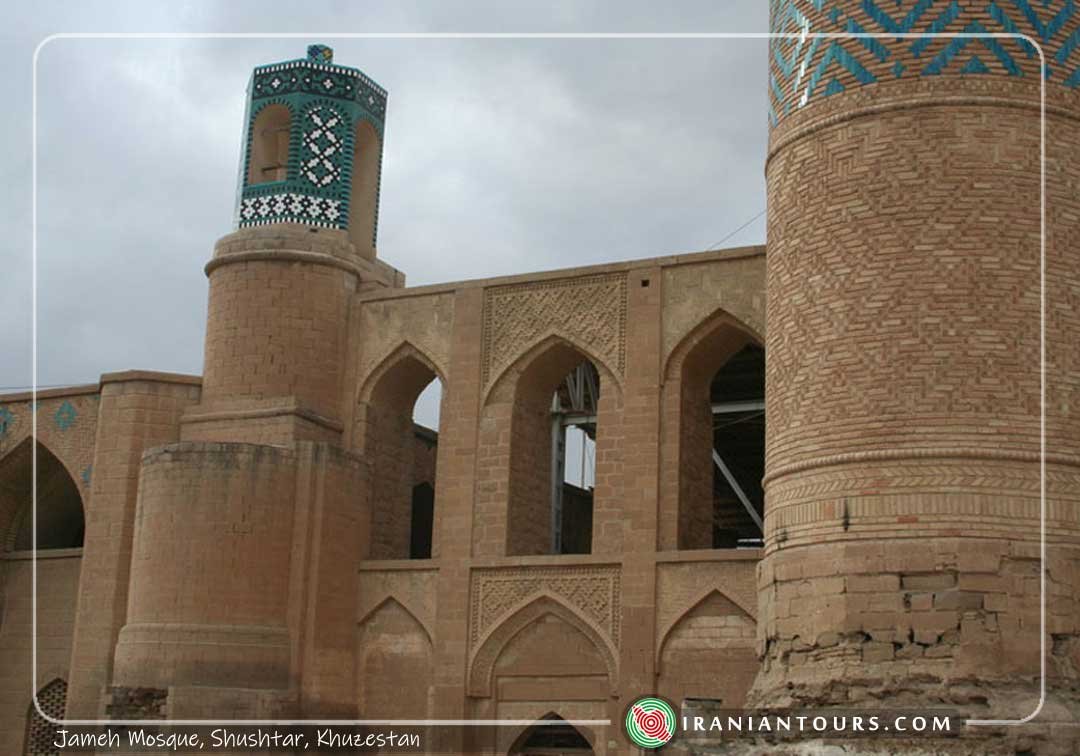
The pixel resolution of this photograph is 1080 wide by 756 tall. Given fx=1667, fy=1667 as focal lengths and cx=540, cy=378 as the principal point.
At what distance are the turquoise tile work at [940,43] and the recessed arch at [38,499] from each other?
9.91 meters

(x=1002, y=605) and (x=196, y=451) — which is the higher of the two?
(x=196, y=451)

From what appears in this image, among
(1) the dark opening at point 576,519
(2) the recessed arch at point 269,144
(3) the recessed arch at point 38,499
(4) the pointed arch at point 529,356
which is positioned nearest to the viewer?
(4) the pointed arch at point 529,356

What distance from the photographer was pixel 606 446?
1494cm

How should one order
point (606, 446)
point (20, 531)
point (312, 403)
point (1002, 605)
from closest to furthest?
point (1002, 605), point (606, 446), point (312, 403), point (20, 531)

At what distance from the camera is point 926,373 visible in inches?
422

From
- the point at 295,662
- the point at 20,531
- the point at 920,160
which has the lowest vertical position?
the point at 295,662

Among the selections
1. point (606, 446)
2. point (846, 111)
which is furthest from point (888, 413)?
point (606, 446)

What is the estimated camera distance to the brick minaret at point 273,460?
14797 millimetres

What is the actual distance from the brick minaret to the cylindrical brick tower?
525 centimetres

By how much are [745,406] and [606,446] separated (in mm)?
2099

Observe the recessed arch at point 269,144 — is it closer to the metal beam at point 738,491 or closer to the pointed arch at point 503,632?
the pointed arch at point 503,632

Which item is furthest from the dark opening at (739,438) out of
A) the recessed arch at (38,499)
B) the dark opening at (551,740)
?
the recessed arch at (38,499)

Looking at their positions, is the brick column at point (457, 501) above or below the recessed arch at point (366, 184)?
below

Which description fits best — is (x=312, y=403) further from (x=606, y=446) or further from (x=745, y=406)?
(x=745, y=406)
